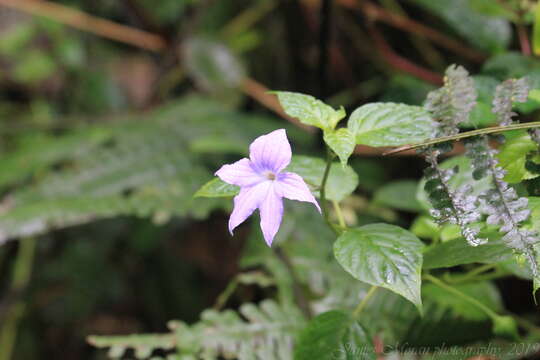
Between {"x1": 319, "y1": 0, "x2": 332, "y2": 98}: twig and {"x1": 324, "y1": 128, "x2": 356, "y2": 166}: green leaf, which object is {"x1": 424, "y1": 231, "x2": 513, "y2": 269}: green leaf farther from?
{"x1": 319, "y1": 0, "x2": 332, "y2": 98}: twig

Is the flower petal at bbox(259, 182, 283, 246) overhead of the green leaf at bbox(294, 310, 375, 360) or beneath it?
overhead

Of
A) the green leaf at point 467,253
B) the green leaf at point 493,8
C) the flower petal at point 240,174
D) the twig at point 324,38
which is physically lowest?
the green leaf at point 467,253

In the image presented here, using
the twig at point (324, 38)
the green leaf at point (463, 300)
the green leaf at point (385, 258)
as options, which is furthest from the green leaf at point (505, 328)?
the twig at point (324, 38)

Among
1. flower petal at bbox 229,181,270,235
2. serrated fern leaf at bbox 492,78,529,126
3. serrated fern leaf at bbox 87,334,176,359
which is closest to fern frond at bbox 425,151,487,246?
serrated fern leaf at bbox 492,78,529,126

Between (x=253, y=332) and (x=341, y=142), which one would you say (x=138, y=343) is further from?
(x=341, y=142)

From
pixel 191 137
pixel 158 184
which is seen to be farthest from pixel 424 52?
pixel 158 184

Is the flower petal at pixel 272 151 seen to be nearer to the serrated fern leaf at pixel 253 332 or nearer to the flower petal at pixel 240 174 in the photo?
the flower petal at pixel 240 174
